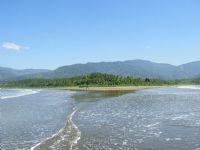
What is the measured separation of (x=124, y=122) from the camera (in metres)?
36.0

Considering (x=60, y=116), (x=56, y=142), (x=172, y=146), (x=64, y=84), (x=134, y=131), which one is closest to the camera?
(x=172, y=146)

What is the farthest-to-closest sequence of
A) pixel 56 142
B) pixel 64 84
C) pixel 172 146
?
pixel 64 84
pixel 56 142
pixel 172 146

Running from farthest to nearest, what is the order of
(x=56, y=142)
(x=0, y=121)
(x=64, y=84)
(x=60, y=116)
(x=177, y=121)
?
(x=64, y=84) → (x=60, y=116) → (x=0, y=121) → (x=177, y=121) → (x=56, y=142)

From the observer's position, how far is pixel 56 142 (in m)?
26.7

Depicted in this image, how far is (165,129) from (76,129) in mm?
7665

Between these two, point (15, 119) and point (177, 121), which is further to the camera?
point (15, 119)

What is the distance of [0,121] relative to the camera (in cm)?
3806

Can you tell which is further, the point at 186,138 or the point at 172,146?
the point at 186,138

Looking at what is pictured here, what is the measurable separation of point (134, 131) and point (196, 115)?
12.4m

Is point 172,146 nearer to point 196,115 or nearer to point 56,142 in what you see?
point 56,142

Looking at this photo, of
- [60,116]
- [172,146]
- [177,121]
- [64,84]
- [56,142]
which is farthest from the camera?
[64,84]

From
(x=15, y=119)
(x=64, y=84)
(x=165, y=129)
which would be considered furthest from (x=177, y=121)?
(x=64, y=84)

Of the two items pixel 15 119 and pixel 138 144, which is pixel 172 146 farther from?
pixel 15 119

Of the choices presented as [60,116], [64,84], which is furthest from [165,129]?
[64,84]
